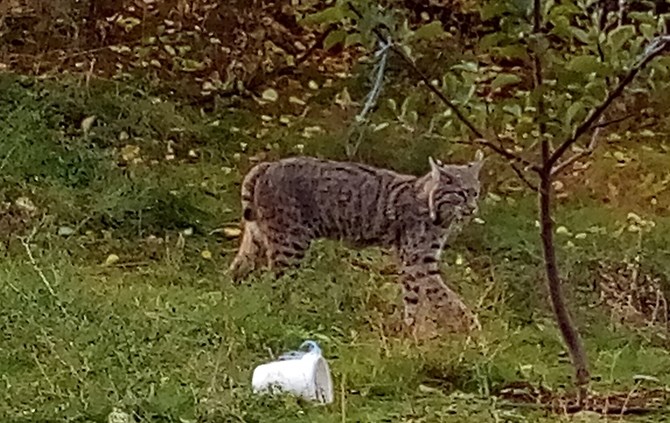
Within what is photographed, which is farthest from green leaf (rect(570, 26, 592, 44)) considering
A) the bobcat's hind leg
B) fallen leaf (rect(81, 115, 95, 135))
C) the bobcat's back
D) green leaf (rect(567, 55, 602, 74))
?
fallen leaf (rect(81, 115, 95, 135))

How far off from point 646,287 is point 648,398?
4.96ft

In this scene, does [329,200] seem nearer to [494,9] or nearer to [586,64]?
[494,9]

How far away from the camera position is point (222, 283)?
5.64 metres

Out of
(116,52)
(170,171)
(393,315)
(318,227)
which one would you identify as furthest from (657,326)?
(116,52)

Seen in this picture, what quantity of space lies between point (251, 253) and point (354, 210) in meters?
0.46

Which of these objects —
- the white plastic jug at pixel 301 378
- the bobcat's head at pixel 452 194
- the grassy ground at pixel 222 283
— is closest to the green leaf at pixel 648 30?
the grassy ground at pixel 222 283

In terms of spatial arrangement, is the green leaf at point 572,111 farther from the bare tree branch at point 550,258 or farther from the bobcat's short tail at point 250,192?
the bobcat's short tail at point 250,192

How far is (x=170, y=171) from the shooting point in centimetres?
732

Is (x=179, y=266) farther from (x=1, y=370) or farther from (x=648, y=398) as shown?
(x=648, y=398)

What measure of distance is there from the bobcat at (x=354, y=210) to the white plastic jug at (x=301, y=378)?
138cm

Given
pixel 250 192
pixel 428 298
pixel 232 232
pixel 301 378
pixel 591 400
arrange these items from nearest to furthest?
pixel 301 378
pixel 591 400
pixel 428 298
pixel 250 192
pixel 232 232

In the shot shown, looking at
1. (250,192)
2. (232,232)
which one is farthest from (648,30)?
(232,232)

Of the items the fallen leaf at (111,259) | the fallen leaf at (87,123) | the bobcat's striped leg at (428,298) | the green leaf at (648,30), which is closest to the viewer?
the green leaf at (648,30)

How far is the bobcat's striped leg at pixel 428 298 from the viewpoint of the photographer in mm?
5090
